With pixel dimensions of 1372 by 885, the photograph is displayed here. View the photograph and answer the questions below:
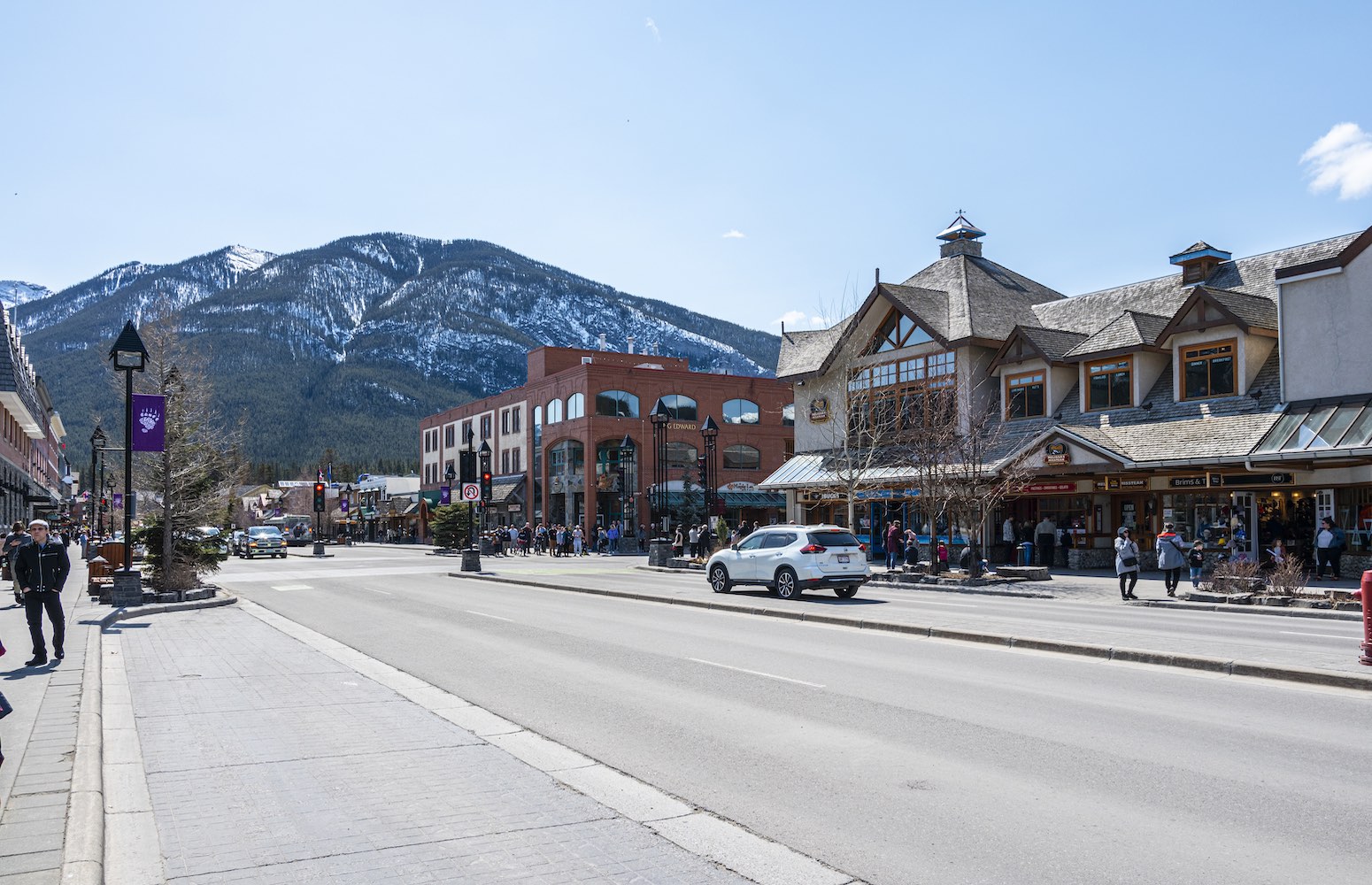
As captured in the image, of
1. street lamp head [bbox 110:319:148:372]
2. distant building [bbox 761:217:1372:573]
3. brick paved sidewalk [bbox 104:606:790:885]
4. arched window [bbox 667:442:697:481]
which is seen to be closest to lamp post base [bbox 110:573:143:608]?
street lamp head [bbox 110:319:148:372]

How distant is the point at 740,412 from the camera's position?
69.1m

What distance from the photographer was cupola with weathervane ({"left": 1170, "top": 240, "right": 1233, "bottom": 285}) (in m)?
33.9

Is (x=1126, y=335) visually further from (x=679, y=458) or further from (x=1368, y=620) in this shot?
(x=679, y=458)

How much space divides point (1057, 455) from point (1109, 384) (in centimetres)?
383

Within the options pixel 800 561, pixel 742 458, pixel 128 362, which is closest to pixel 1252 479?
pixel 800 561

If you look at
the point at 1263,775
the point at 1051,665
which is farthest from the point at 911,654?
the point at 1263,775

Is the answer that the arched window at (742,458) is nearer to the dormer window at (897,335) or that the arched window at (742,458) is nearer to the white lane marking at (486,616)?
the dormer window at (897,335)

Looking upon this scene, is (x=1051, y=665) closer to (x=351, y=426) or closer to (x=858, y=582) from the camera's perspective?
(x=858, y=582)

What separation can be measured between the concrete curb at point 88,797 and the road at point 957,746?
326 cm

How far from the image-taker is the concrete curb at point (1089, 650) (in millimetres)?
10511

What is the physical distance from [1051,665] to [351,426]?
645 feet

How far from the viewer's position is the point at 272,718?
8.95m

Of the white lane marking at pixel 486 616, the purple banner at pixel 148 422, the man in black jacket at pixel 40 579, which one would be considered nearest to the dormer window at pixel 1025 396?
the white lane marking at pixel 486 616

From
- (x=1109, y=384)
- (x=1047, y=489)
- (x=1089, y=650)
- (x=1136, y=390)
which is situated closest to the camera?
(x=1089, y=650)
